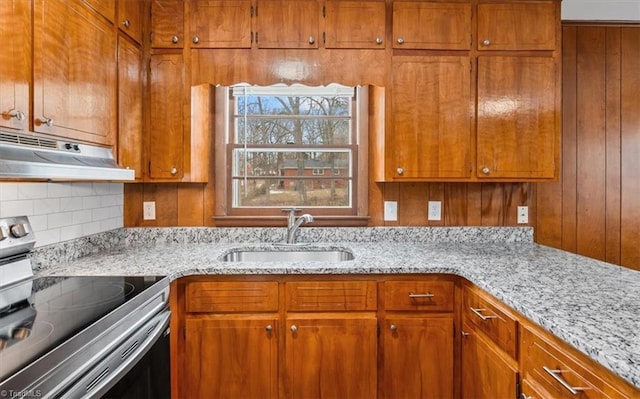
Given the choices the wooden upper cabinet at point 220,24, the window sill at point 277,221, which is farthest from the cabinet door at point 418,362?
the wooden upper cabinet at point 220,24

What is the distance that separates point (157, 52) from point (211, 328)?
158cm

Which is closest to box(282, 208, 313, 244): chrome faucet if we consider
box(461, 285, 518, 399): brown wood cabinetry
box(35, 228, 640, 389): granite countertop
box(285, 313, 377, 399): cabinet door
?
box(35, 228, 640, 389): granite countertop

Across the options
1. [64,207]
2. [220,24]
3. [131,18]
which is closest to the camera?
[64,207]

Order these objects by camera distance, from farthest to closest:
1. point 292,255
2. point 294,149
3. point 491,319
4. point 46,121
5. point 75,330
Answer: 1. point 294,149
2. point 292,255
3. point 491,319
4. point 46,121
5. point 75,330

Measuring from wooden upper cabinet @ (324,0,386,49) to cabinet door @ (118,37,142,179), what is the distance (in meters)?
1.08

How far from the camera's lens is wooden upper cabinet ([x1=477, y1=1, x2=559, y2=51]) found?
2.13 metres

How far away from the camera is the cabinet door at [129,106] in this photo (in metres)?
1.88

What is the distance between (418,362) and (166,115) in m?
1.91

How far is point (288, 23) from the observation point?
2.11m

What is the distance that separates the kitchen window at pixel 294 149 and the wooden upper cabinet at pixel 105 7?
81 cm

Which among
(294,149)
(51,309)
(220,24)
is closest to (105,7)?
(220,24)

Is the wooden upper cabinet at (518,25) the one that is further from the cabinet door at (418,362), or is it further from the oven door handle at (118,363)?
the oven door handle at (118,363)

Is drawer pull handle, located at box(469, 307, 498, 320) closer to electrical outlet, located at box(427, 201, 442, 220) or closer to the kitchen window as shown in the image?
electrical outlet, located at box(427, 201, 442, 220)

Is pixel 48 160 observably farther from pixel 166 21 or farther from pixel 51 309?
pixel 166 21
